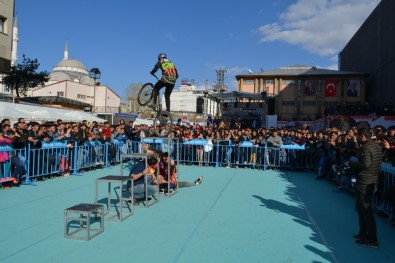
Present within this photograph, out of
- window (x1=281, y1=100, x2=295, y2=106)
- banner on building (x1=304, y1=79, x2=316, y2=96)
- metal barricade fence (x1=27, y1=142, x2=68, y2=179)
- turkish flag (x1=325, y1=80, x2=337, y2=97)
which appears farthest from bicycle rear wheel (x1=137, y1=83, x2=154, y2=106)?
turkish flag (x1=325, y1=80, x2=337, y2=97)

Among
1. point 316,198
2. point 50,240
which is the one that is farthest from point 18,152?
point 316,198

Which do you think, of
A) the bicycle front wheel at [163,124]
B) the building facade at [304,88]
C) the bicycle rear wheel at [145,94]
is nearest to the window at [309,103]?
the building facade at [304,88]

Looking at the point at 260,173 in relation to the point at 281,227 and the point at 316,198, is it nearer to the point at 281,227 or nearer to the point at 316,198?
the point at 316,198

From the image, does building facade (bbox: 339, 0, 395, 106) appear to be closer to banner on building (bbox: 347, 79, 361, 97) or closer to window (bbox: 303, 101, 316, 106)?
banner on building (bbox: 347, 79, 361, 97)

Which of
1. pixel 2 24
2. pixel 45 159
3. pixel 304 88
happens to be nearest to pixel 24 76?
pixel 2 24

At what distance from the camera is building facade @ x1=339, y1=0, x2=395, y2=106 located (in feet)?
104

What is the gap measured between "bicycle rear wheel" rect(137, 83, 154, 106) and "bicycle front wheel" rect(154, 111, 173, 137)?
1.73 feet

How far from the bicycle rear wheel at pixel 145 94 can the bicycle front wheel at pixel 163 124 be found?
53 centimetres

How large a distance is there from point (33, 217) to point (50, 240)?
1480 millimetres

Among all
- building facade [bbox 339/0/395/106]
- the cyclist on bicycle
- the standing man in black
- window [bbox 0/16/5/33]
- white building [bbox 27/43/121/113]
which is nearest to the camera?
the standing man in black

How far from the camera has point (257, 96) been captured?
2517 centimetres

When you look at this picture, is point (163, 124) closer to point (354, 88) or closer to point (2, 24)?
point (2, 24)

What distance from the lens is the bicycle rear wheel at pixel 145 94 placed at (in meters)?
9.24

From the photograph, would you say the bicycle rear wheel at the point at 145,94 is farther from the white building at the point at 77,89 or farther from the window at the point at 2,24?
the white building at the point at 77,89
